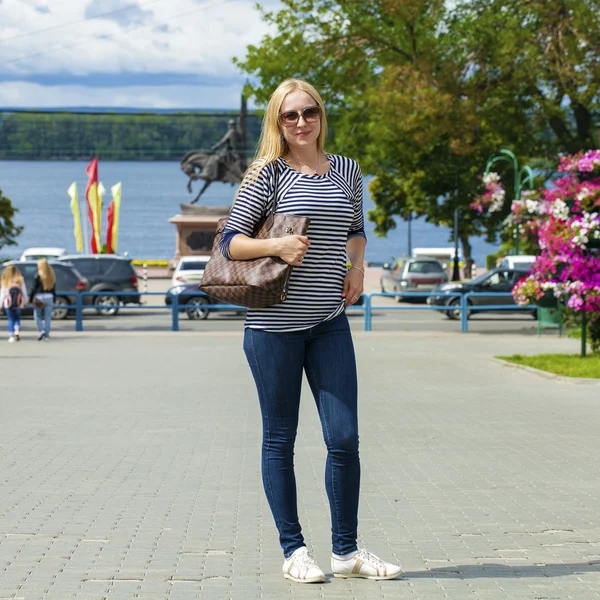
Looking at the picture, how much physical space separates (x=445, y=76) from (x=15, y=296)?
1281 centimetres

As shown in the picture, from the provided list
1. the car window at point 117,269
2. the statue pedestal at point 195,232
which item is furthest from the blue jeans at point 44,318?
the statue pedestal at point 195,232

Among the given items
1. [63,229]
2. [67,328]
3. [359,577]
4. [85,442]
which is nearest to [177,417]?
[85,442]

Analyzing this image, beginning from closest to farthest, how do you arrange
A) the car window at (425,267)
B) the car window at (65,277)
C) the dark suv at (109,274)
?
the car window at (65,277)
the dark suv at (109,274)
the car window at (425,267)

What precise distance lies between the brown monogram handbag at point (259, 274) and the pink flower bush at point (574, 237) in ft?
39.7

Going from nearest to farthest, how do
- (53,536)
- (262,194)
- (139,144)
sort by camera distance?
(262,194)
(53,536)
(139,144)

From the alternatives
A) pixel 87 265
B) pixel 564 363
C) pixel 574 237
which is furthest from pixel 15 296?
pixel 87 265

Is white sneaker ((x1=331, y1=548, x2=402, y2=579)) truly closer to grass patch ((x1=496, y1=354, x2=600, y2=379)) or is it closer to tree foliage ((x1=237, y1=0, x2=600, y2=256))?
grass patch ((x1=496, y1=354, x2=600, y2=379))

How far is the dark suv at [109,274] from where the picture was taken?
33.0 meters

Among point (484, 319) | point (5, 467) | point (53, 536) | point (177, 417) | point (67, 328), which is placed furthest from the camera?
point (484, 319)

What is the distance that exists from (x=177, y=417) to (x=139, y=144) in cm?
16727

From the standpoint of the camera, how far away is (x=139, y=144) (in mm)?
175750

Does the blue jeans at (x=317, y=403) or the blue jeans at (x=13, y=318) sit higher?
the blue jeans at (x=317, y=403)

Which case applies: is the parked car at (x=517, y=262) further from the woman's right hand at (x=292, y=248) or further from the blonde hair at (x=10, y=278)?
the woman's right hand at (x=292, y=248)

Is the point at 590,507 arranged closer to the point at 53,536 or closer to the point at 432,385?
the point at 53,536
